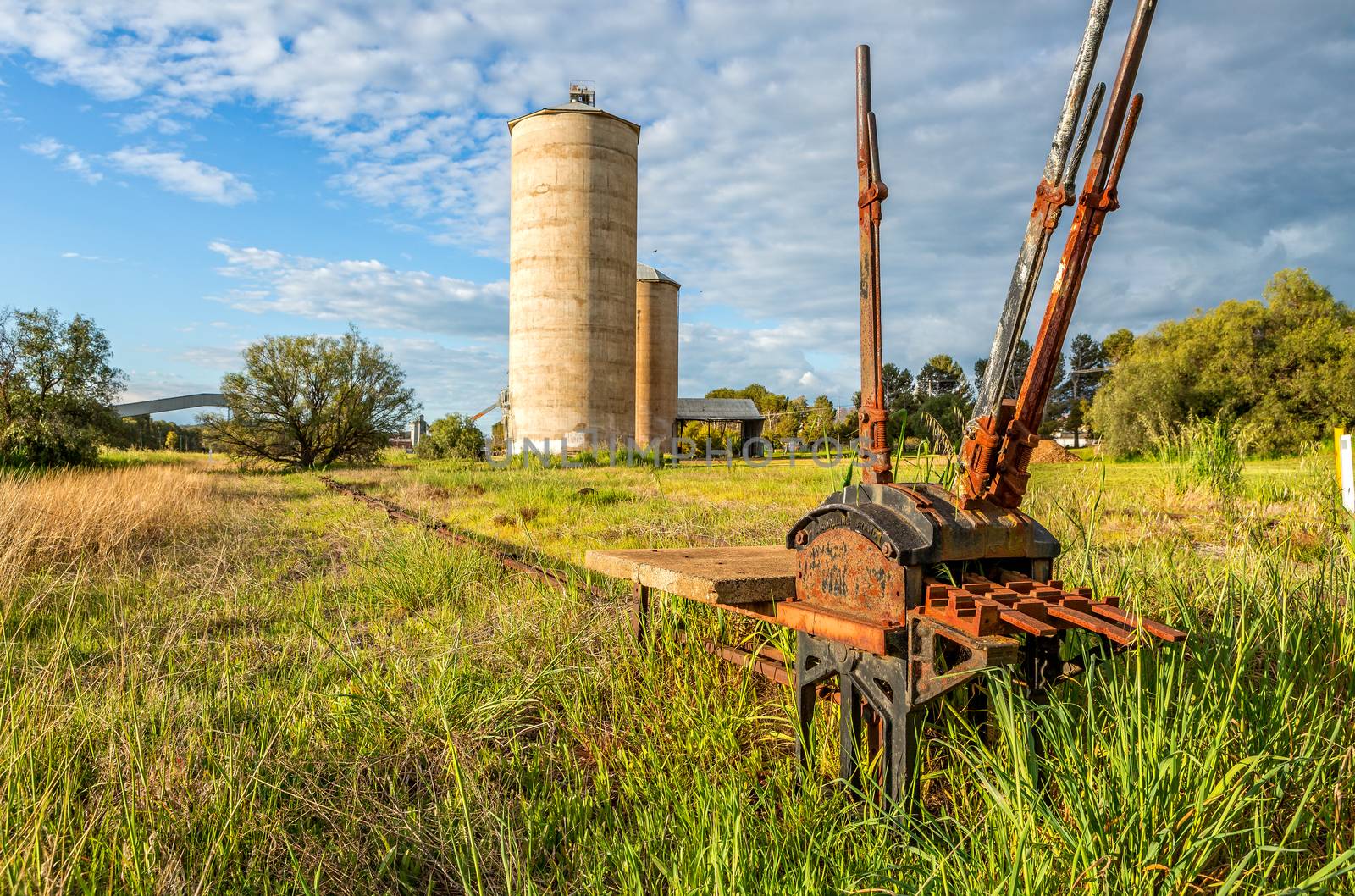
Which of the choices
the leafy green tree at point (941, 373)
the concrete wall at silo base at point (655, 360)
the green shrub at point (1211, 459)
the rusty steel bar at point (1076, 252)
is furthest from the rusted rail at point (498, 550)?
the leafy green tree at point (941, 373)

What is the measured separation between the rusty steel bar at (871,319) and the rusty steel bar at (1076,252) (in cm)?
35

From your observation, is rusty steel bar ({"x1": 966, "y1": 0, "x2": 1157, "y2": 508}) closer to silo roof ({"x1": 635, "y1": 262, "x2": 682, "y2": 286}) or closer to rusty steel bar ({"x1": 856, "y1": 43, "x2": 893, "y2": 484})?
rusty steel bar ({"x1": 856, "y1": 43, "x2": 893, "y2": 484})

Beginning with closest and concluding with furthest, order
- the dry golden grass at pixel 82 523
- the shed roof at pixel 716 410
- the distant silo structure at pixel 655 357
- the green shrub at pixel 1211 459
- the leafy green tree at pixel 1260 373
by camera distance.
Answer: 1. the dry golden grass at pixel 82 523
2. the green shrub at pixel 1211 459
3. the leafy green tree at pixel 1260 373
4. the distant silo structure at pixel 655 357
5. the shed roof at pixel 716 410

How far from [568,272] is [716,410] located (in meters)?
26.0

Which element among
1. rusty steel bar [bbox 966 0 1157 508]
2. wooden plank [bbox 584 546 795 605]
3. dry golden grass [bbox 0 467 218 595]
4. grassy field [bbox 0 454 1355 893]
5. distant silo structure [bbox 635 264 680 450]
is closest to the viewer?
grassy field [bbox 0 454 1355 893]

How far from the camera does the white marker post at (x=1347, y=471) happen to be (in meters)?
5.54

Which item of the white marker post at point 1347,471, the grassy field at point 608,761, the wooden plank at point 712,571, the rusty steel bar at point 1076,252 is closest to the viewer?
the grassy field at point 608,761

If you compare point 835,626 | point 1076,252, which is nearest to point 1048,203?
point 1076,252

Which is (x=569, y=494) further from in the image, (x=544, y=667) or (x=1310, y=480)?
(x=1310, y=480)

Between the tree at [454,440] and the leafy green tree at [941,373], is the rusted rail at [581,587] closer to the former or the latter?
the tree at [454,440]

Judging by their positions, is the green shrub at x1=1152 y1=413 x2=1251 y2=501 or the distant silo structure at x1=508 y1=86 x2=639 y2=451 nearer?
the green shrub at x1=1152 y1=413 x2=1251 y2=501

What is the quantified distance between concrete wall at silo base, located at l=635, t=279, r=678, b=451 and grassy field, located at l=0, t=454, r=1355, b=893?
33567 mm

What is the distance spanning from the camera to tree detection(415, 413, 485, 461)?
1080 inches

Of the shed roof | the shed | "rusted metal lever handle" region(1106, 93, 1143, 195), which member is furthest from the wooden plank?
the shed roof
